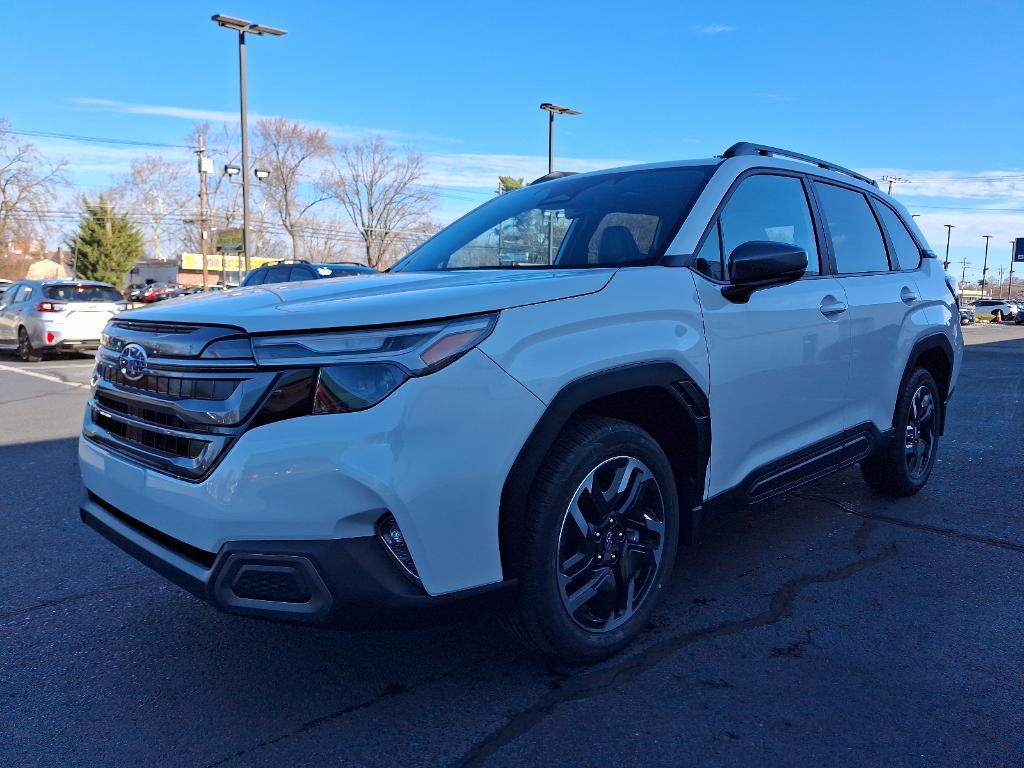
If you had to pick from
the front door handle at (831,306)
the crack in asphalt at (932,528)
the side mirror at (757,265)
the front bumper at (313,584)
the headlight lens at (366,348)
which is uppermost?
the side mirror at (757,265)

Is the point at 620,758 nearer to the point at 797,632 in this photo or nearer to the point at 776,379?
the point at 797,632

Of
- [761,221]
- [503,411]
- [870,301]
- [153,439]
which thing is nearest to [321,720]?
[153,439]

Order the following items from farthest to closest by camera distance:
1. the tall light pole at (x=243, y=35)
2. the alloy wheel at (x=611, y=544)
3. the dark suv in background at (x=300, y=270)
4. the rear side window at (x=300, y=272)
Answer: the tall light pole at (x=243, y=35)
the rear side window at (x=300, y=272)
the dark suv in background at (x=300, y=270)
the alloy wheel at (x=611, y=544)

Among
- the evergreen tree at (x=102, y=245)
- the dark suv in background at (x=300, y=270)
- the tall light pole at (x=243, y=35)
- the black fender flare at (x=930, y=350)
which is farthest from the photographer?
the evergreen tree at (x=102, y=245)

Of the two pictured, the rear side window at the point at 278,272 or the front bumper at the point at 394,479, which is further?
the rear side window at the point at 278,272

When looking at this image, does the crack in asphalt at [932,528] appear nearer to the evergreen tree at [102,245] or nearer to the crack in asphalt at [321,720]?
the crack in asphalt at [321,720]

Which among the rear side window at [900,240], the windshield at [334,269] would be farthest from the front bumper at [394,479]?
the windshield at [334,269]

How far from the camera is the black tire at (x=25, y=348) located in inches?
592

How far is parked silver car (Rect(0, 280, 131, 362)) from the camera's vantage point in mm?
14750

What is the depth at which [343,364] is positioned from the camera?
2230mm

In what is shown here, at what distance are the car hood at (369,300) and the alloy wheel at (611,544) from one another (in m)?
0.63

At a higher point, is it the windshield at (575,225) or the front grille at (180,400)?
the windshield at (575,225)

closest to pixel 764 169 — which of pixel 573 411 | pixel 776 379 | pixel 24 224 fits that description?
pixel 776 379

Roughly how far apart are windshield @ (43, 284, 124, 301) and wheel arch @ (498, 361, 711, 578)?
14923 mm
